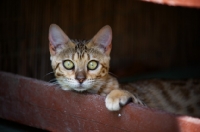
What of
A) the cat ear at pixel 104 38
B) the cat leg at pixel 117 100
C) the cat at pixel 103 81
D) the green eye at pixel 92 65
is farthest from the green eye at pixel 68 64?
the cat leg at pixel 117 100

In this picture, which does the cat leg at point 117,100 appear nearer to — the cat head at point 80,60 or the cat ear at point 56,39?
the cat head at point 80,60

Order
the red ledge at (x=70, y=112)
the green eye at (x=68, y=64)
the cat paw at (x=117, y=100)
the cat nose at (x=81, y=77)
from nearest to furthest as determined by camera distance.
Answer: the red ledge at (x=70, y=112) < the cat paw at (x=117, y=100) < the cat nose at (x=81, y=77) < the green eye at (x=68, y=64)

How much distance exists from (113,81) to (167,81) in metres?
0.79

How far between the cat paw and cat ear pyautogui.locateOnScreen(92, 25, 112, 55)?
68cm

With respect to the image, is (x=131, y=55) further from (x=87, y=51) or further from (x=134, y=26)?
(x=87, y=51)

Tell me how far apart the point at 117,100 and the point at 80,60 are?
2.04 feet

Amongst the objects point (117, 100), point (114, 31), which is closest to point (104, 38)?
point (117, 100)

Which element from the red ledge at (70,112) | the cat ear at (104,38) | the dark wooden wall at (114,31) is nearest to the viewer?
the red ledge at (70,112)

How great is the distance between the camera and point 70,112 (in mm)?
3260

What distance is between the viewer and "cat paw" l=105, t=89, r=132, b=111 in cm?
291

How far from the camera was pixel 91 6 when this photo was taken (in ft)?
17.7

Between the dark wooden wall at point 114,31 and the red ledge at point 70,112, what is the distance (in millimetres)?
1008

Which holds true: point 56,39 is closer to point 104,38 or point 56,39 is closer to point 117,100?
point 104,38

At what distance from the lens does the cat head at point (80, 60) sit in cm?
333
